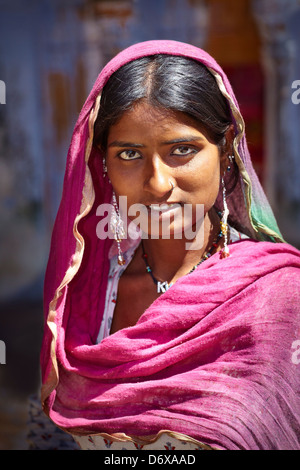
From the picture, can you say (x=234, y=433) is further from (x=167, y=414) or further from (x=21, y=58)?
(x=21, y=58)

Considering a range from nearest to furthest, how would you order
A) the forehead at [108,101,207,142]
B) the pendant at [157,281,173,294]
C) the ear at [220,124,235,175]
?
the forehead at [108,101,207,142], the ear at [220,124,235,175], the pendant at [157,281,173,294]

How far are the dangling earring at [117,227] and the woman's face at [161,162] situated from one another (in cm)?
18

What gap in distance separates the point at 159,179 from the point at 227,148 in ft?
0.90

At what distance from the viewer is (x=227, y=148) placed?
4.99 ft

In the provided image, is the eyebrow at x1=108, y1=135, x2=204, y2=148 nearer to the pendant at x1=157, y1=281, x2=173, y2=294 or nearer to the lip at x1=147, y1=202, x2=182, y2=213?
the lip at x1=147, y1=202, x2=182, y2=213

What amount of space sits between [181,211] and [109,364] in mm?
450

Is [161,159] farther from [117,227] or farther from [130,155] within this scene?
[117,227]

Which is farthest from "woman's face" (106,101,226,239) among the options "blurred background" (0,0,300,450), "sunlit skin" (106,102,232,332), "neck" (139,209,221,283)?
"blurred background" (0,0,300,450)

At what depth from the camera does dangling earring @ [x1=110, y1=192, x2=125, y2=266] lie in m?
1.62

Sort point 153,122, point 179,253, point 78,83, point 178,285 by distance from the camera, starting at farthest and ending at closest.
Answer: point 78,83
point 179,253
point 178,285
point 153,122

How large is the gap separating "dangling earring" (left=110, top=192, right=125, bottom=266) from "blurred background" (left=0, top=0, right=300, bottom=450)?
11.4 feet

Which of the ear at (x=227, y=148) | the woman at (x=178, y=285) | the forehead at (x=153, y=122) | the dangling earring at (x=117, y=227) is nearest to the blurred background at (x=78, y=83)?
the dangling earring at (x=117, y=227)

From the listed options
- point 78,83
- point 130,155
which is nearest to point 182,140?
point 130,155

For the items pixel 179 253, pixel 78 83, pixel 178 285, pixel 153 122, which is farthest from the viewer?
pixel 78 83
